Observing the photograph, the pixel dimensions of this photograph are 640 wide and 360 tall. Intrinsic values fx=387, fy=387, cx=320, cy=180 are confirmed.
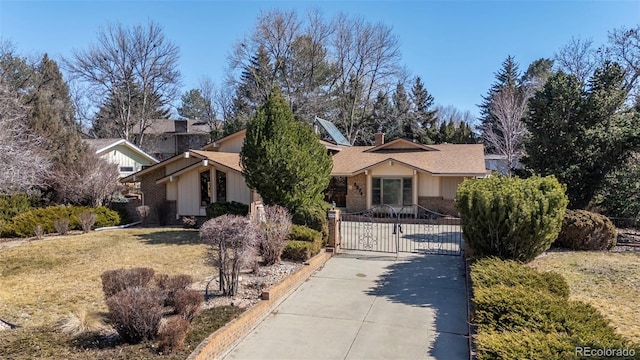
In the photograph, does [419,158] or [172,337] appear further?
[419,158]

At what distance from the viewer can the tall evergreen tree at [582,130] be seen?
15766 mm

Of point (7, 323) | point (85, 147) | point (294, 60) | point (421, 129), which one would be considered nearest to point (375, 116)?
point (421, 129)

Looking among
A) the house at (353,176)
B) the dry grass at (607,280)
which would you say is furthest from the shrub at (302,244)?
the house at (353,176)

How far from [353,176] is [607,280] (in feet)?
49.3

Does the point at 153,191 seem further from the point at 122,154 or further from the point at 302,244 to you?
the point at 122,154

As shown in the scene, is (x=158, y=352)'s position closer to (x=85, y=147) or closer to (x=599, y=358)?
(x=599, y=358)

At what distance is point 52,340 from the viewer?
5.64 meters

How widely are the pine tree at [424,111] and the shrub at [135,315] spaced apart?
131 feet

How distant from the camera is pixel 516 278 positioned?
7.07 metres

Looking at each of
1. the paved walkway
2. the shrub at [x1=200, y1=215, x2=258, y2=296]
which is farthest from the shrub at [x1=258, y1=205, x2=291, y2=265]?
the shrub at [x1=200, y1=215, x2=258, y2=296]

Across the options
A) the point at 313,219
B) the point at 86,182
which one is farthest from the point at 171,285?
the point at 86,182

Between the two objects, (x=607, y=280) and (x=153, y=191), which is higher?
(x=153, y=191)

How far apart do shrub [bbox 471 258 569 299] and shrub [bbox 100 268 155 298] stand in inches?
229

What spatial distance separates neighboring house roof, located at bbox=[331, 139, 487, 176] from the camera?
21375 millimetres
